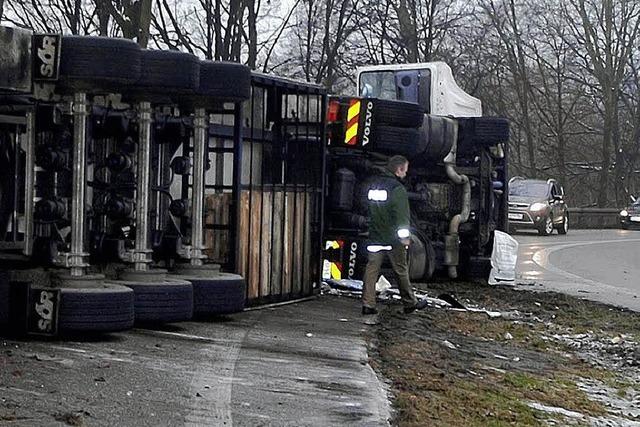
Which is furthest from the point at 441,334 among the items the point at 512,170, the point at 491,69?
the point at 512,170

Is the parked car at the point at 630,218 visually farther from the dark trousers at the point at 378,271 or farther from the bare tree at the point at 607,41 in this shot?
the dark trousers at the point at 378,271

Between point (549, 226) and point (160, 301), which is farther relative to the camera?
point (549, 226)

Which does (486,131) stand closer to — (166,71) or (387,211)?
(387,211)

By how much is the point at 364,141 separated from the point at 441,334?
3.04 m

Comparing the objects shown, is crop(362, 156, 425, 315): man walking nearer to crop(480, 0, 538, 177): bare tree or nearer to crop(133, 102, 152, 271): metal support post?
crop(133, 102, 152, 271): metal support post

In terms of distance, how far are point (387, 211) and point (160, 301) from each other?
325 centimetres

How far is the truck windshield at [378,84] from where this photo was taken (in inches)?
747

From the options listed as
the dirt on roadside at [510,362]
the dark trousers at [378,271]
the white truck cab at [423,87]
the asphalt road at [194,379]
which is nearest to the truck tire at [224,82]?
the asphalt road at [194,379]

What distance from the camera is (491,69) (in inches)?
2030

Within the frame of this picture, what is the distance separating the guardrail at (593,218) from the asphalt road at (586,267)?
Answer: 1368 centimetres

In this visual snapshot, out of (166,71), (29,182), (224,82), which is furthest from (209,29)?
(29,182)

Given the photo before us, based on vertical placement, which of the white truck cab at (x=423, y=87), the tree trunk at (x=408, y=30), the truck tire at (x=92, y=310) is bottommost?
the truck tire at (x=92, y=310)

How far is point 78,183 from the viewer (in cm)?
982

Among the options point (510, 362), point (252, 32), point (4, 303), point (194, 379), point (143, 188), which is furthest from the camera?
point (252, 32)
